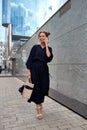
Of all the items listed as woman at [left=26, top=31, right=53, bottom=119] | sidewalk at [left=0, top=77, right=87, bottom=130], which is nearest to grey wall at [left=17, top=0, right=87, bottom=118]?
sidewalk at [left=0, top=77, right=87, bottom=130]

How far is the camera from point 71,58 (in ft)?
14.8

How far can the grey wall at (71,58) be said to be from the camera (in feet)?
13.0

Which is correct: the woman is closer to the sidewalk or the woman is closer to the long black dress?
the long black dress

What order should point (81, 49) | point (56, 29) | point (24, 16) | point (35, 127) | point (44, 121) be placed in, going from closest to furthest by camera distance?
point (35, 127) → point (44, 121) → point (81, 49) → point (56, 29) → point (24, 16)

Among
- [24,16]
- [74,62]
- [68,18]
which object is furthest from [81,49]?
[24,16]

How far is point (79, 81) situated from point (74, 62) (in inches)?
17.1

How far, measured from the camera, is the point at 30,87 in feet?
12.5

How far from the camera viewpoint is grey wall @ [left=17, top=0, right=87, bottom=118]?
3.97m

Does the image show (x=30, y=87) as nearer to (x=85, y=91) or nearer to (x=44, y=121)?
(x=44, y=121)

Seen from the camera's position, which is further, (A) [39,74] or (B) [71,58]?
(B) [71,58]

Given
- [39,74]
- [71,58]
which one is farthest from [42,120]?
[71,58]

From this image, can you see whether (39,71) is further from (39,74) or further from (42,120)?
(42,120)

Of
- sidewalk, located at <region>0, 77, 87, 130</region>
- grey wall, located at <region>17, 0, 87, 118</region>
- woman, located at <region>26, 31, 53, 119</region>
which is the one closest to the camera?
sidewalk, located at <region>0, 77, 87, 130</region>

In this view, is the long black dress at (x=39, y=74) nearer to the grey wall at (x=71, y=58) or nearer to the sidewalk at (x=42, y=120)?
the sidewalk at (x=42, y=120)
